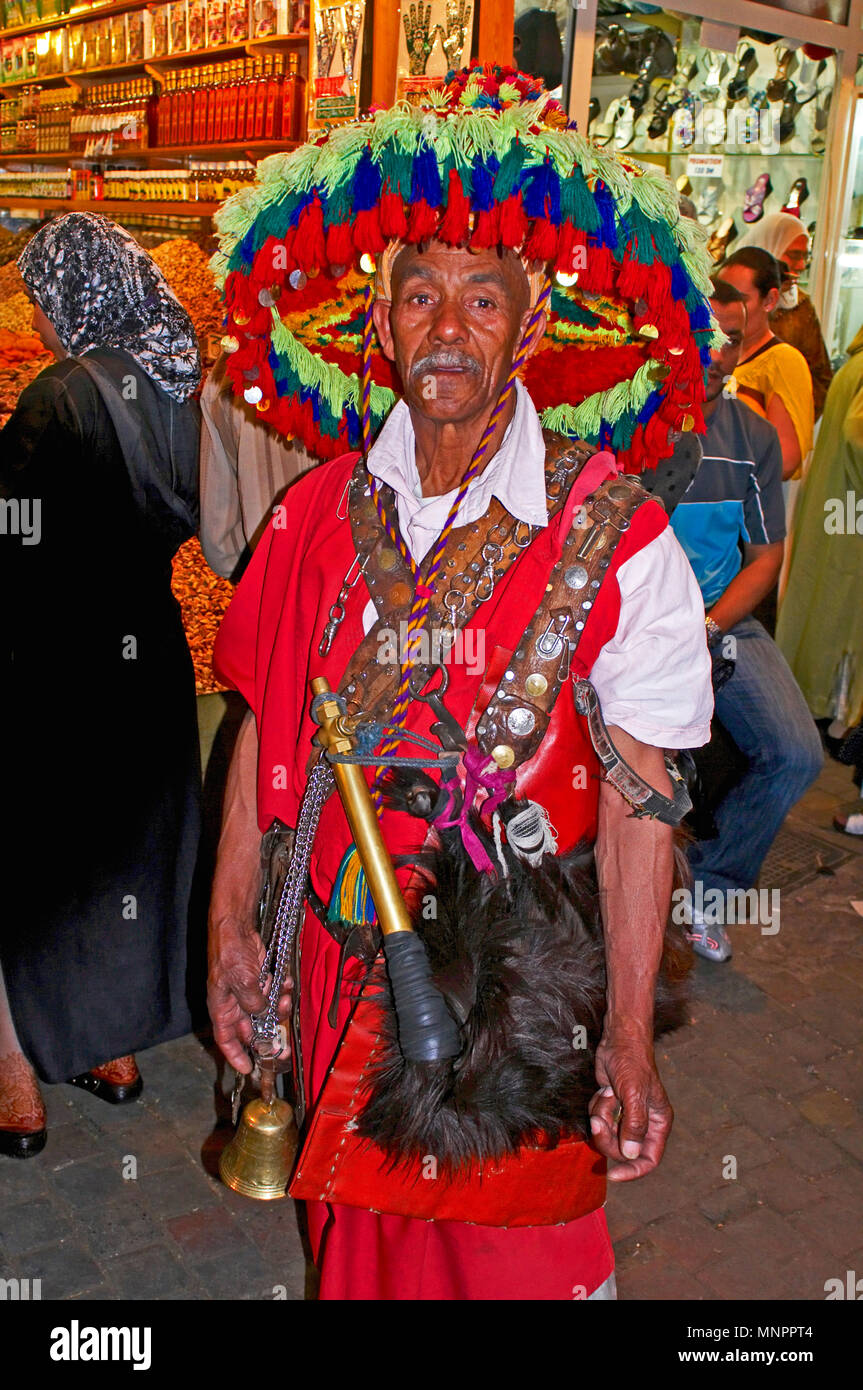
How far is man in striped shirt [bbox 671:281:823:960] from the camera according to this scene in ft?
13.3

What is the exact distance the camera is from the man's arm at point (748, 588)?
4.11 meters

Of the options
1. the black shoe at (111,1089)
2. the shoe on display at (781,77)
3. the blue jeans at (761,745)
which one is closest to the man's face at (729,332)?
the blue jeans at (761,745)

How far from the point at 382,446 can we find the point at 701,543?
95.3 inches

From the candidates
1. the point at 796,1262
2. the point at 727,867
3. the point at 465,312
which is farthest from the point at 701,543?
the point at 465,312

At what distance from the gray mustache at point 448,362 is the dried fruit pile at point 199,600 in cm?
304

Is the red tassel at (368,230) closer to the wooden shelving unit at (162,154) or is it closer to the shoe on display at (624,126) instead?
the wooden shelving unit at (162,154)

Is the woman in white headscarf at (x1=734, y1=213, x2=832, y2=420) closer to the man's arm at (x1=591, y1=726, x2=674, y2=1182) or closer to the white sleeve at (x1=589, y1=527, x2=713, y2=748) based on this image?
the white sleeve at (x1=589, y1=527, x2=713, y2=748)

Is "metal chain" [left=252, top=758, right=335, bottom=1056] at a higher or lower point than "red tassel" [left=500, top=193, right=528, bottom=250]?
lower

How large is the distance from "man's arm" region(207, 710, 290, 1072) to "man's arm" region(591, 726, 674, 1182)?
0.56 m

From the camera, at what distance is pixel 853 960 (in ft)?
14.3

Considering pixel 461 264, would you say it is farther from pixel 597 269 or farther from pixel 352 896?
pixel 352 896

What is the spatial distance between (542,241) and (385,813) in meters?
0.84

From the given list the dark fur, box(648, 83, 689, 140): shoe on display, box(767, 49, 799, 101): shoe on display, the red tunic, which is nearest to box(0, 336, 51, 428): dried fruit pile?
the red tunic
